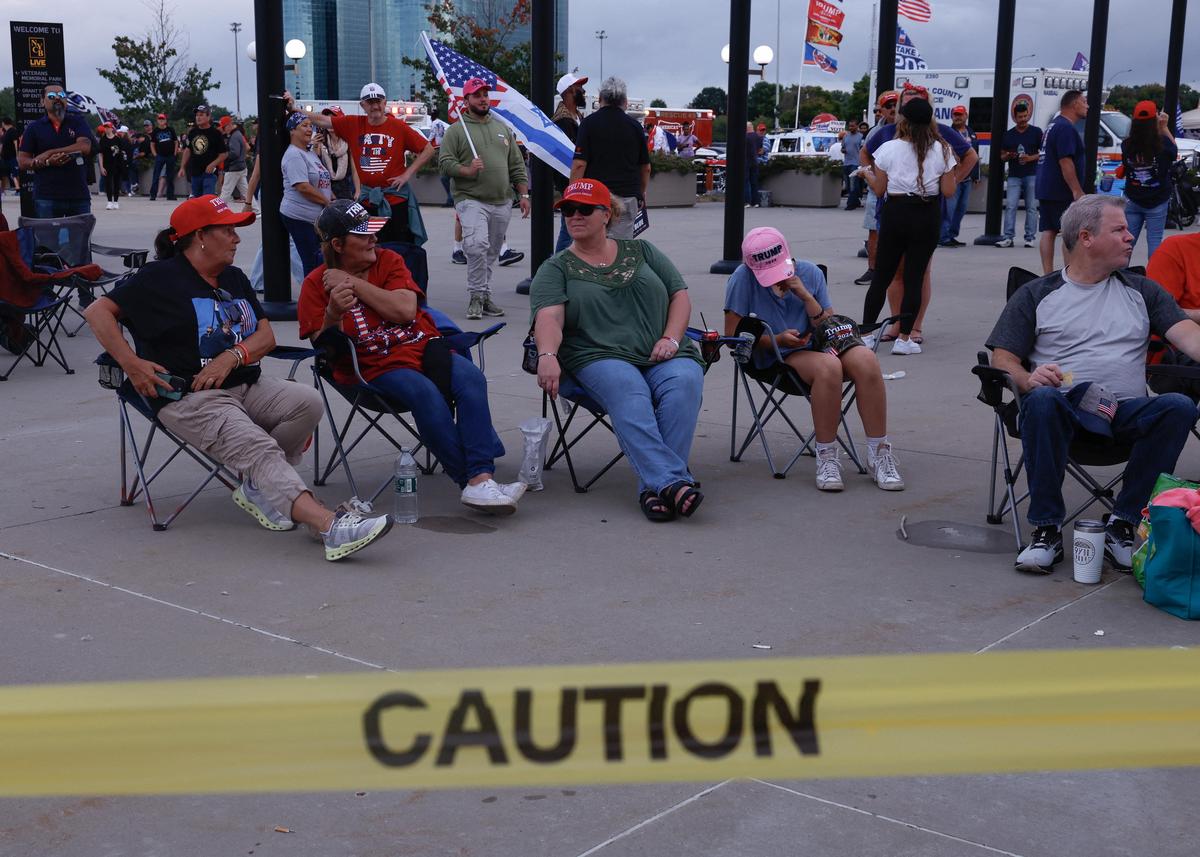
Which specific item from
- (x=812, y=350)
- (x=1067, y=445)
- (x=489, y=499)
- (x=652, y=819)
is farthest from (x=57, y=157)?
(x=652, y=819)

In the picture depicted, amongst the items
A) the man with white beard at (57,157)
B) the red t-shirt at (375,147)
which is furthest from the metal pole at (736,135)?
the man with white beard at (57,157)

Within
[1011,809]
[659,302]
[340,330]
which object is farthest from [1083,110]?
[1011,809]

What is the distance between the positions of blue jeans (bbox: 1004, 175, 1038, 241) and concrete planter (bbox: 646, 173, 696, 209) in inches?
380

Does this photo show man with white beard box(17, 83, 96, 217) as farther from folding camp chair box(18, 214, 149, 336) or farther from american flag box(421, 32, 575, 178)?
american flag box(421, 32, 575, 178)

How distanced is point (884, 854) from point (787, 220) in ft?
68.5

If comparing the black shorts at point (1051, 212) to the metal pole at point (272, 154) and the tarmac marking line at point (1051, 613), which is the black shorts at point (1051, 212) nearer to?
the metal pole at point (272, 154)

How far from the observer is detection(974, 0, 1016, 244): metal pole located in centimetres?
1778

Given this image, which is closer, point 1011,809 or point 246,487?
point 1011,809

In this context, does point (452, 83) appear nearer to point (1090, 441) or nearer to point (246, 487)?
point (246, 487)

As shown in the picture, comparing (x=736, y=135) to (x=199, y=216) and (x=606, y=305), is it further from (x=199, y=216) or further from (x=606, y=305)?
(x=199, y=216)

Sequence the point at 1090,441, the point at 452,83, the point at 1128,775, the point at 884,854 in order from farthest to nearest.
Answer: the point at 452,83
the point at 1090,441
the point at 1128,775
the point at 884,854

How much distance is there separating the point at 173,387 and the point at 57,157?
759 centimetres

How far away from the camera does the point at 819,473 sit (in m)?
6.36

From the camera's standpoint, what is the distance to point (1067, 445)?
17.1 ft
